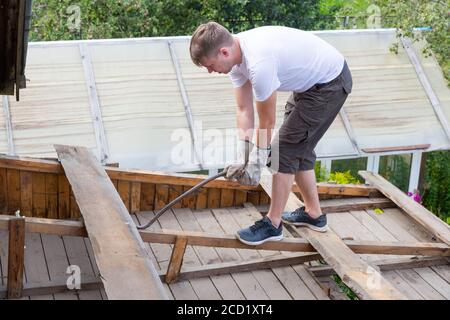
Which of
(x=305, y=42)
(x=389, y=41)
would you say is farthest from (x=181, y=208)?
(x=389, y=41)

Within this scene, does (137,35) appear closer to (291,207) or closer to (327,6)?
(327,6)

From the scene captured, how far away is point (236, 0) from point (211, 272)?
24.3 ft

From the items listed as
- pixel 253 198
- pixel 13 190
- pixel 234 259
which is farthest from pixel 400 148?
pixel 13 190

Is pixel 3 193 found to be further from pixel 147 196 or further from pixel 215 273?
pixel 215 273

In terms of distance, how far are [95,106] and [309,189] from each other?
10.5 feet

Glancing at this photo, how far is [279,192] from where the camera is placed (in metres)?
3.71

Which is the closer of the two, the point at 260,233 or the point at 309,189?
the point at 260,233

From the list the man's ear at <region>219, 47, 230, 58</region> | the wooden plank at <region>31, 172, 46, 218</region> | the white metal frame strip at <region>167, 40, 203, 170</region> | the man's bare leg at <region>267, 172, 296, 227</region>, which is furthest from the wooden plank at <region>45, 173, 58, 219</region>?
the white metal frame strip at <region>167, 40, 203, 170</region>

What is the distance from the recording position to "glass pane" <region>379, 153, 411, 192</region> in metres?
9.30

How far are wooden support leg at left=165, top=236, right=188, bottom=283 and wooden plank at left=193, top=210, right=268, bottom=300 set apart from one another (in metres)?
0.35

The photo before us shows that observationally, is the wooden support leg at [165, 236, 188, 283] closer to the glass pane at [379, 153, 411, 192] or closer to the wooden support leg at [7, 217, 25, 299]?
the wooden support leg at [7, 217, 25, 299]

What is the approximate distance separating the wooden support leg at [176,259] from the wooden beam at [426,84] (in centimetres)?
→ 453

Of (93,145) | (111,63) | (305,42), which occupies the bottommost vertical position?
(93,145)

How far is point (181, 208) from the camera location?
15.3 ft
